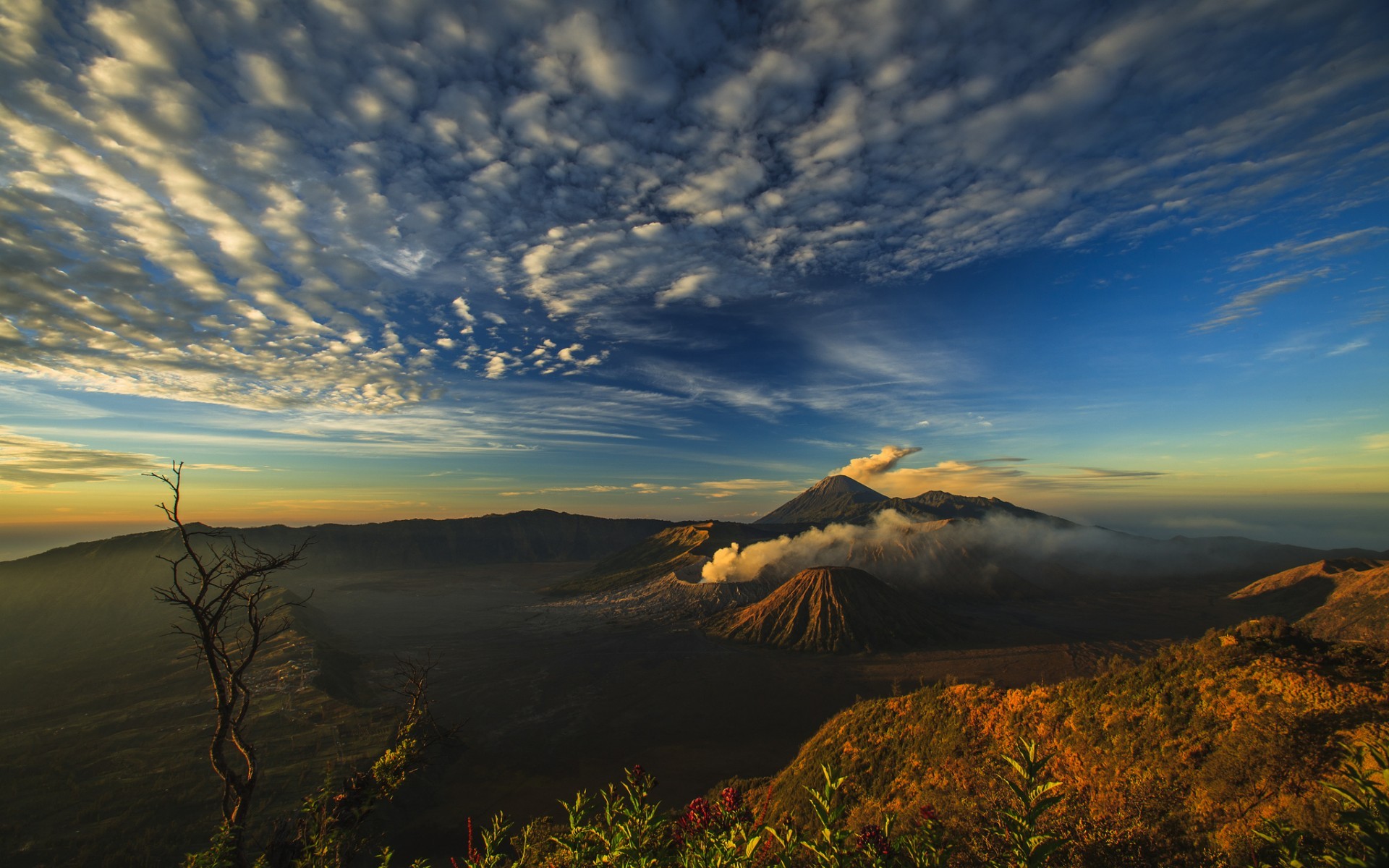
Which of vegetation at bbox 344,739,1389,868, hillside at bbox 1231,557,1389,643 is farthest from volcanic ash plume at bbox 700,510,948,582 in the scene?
vegetation at bbox 344,739,1389,868

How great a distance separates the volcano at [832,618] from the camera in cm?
5319

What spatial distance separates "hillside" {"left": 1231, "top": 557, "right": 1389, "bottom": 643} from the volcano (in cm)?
2982

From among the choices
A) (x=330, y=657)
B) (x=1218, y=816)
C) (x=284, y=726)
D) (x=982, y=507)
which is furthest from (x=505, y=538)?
(x=1218, y=816)

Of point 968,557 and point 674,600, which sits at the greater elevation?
point 968,557

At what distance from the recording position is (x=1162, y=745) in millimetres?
11250

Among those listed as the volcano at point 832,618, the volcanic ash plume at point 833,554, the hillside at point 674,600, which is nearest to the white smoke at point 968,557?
the volcanic ash plume at point 833,554

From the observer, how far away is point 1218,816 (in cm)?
880

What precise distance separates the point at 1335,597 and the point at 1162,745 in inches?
2876

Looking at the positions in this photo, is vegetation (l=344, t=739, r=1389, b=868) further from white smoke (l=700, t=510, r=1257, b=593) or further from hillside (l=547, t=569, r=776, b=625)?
white smoke (l=700, t=510, r=1257, b=593)

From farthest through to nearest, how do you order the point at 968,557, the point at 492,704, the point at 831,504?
the point at 831,504 < the point at 968,557 < the point at 492,704

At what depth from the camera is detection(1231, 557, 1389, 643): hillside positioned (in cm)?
4319

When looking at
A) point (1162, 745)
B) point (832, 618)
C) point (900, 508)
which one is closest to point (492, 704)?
point (832, 618)

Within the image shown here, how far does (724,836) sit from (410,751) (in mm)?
4731

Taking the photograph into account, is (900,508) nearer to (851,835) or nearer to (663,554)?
(663,554)
